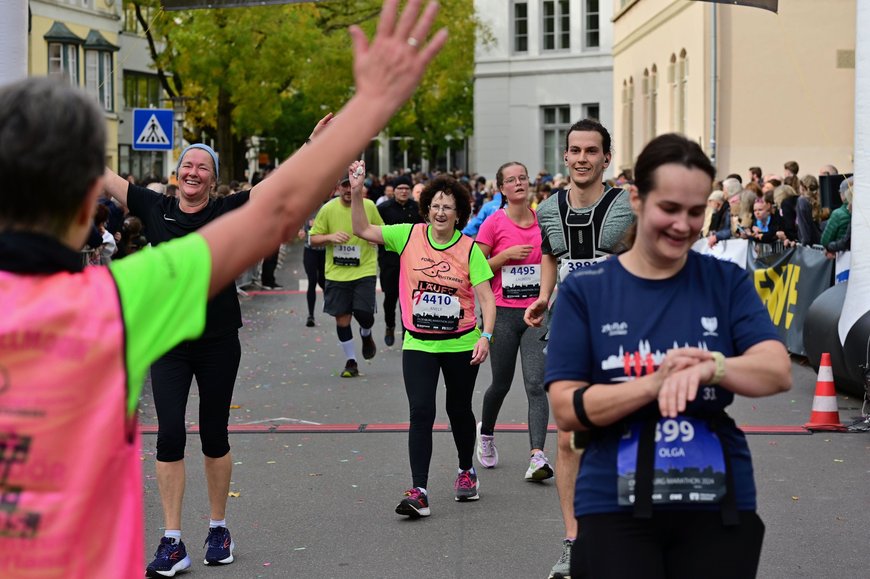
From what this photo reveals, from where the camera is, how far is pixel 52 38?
49.7 m

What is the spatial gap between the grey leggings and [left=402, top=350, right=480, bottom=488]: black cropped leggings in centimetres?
47

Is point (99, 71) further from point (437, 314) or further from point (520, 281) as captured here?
point (437, 314)

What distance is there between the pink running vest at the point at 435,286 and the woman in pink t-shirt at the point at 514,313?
514 mm

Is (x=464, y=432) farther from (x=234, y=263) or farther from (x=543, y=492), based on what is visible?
(x=234, y=263)

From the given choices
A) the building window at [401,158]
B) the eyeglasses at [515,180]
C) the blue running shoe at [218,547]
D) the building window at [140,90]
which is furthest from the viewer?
the building window at [401,158]

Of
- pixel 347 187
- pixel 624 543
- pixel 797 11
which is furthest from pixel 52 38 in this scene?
pixel 624 543

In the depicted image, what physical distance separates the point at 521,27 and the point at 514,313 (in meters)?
51.7

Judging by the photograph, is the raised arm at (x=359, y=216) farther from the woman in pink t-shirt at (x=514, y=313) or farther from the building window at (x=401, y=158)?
the building window at (x=401, y=158)

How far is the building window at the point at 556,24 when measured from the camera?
57.8 metres

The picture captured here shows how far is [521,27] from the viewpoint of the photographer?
5888 centimetres

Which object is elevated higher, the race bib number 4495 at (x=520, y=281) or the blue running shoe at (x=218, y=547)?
the race bib number 4495 at (x=520, y=281)

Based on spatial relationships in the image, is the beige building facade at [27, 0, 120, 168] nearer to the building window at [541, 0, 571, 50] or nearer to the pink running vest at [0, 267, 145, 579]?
the building window at [541, 0, 571, 50]

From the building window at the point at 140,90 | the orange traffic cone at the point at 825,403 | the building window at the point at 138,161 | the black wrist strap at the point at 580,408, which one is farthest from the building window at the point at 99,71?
the black wrist strap at the point at 580,408

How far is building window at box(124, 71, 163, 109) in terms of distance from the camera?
63.2 m
